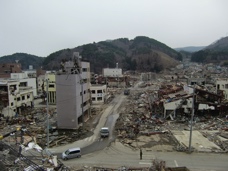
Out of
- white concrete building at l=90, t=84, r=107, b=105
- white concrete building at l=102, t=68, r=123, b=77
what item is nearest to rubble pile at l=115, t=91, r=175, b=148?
white concrete building at l=90, t=84, r=107, b=105

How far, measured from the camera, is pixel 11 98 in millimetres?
35438

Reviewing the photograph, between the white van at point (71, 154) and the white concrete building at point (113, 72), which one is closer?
the white van at point (71, 154)

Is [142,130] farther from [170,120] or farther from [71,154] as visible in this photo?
[71,154]

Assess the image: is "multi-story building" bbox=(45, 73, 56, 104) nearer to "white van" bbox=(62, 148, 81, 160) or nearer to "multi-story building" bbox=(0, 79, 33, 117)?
"multi-story building" bbox=(0, 79, 33, 117)

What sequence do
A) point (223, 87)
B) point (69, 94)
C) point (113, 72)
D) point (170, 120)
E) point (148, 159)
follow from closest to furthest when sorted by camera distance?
point (148, 159)
point (69, 94)
point (170, 120)
point (223, 87)
point (113, 72)

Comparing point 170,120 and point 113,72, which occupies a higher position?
point 113,72

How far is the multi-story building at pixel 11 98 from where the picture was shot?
34344 millimetres

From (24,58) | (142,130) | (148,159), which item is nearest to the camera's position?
(148,159)

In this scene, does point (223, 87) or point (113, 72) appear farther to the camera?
point (113, 72)

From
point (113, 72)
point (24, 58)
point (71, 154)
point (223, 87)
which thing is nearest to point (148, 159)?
point (71, 154)

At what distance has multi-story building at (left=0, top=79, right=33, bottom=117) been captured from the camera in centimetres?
3434

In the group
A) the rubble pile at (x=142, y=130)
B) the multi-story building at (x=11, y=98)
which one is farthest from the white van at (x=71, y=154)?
the multi-story building at (x=11, y=98)

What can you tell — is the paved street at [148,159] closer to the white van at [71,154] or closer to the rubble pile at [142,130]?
the white van at [71,154]

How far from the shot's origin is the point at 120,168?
16.1 metres
